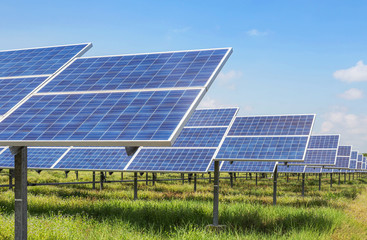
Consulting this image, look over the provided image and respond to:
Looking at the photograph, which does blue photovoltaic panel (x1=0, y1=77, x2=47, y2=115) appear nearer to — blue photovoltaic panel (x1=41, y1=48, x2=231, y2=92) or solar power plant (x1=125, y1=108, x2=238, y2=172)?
blue photovoltaic panel (x1=41, y1=48, x2=231, y2=92)

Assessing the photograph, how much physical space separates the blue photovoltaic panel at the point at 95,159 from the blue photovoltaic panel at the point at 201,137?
281cm

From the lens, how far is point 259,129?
21.2 metres

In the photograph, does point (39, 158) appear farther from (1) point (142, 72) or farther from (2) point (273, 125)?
(1) point (142, 72)

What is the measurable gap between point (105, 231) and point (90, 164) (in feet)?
31.8

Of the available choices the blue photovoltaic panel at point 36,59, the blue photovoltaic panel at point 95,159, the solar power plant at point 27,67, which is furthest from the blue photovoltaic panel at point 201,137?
the blue photovoltaic panel at point 36,59

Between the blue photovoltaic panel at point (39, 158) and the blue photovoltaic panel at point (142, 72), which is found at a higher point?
the blue photovoltaic panel at point (142, 72)

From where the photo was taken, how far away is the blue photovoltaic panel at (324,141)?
3669 cm

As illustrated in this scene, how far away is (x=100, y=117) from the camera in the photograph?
9.22 meters

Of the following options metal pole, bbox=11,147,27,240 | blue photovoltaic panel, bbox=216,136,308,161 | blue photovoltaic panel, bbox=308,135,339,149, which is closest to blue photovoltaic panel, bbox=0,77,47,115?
metal pole, bbox=11,147,27,240

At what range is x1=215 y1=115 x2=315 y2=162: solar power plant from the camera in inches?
690

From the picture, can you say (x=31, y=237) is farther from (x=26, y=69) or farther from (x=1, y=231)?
(x=26, y=69)

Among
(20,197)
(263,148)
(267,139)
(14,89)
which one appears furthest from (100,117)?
(267,139)

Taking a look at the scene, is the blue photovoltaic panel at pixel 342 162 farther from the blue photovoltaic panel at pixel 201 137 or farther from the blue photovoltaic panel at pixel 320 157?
the blue photovoltaic panel at pixel 201 137

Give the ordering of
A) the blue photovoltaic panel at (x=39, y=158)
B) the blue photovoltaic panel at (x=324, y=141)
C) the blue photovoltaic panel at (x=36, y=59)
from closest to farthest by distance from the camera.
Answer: the blue photovoltaic panel at (x=36, y=59) < the blue photovoltaic panel at (x=39, y=158) < the blue photovoltaic panel at (x=324, y=141)
